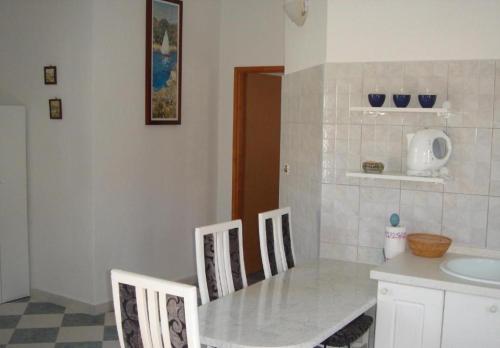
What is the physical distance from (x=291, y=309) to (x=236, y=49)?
3187 millimetres

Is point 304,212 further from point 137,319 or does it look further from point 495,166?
point 137,319

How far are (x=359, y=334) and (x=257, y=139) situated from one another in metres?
3.04

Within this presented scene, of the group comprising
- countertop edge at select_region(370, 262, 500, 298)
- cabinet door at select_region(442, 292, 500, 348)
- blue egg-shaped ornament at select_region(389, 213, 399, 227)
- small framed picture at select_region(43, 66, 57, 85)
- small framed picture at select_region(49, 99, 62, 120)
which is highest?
small framed picture at select_region(43, 66, 57, 85)

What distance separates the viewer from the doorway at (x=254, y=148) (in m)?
5.30

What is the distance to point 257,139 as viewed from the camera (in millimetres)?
5582

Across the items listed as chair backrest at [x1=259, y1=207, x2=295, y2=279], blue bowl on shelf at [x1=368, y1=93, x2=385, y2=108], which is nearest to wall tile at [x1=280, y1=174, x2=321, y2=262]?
chair backrest at [x1=259, y1=207, x2=295, y2=279]

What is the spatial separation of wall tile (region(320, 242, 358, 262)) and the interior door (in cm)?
202

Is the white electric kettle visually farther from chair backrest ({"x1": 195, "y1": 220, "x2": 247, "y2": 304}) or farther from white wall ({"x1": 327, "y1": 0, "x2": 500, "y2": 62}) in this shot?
chair backrest ({"x1": 195, "y1": 220, "x2": 247, "y2": 304})

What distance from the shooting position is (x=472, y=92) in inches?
121

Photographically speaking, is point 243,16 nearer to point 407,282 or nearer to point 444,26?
point 444,26

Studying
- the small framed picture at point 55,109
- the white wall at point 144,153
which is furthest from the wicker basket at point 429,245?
the small framed picture at point 55,109

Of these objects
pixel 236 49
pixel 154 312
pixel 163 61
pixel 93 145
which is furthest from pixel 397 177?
pixel 236 49

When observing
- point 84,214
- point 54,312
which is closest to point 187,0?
point 84,214

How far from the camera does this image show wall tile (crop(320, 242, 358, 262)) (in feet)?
11.3
